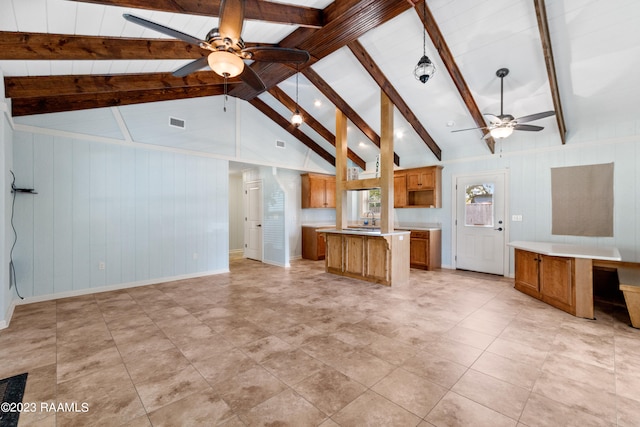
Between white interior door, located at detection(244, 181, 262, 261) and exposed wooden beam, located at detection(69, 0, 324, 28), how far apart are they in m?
4.62

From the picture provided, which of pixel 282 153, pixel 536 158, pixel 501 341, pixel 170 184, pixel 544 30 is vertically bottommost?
pixel 501 341

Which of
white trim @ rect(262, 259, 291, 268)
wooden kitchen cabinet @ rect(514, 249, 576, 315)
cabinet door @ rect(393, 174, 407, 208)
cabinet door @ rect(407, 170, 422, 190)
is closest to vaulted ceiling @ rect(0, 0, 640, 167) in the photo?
cabinet door @ rect(407, 170, 422, 190)

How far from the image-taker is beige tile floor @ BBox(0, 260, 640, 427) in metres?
1.83

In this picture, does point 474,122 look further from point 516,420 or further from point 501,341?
point 516,420

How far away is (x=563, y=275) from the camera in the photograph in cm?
368

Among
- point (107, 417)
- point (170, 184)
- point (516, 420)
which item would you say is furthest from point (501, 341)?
point (170, 184)

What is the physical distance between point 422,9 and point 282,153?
4.47 meters

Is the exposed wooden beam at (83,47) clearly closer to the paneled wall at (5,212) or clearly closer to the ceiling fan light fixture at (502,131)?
the paneled wall at (5,212)

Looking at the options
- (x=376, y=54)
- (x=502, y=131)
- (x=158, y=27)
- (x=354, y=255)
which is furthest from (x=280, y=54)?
(x=354, y=255)

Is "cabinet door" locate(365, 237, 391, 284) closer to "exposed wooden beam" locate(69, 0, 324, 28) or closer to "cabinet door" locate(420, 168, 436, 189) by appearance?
"cabinet door" locate(420, 168, 436, 189)

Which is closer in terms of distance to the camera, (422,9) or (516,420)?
(516,420)

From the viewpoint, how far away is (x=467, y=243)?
247 inches

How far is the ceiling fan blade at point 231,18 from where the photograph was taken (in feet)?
6.73

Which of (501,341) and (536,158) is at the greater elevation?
(536,158)
